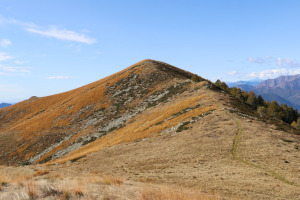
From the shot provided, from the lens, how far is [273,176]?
707 inches

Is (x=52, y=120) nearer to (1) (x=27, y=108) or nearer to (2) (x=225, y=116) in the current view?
(1) (x=27, y=108)

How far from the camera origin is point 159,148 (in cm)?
3189

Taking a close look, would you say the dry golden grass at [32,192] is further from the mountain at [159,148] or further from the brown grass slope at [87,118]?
the brown grass slope at [87,118]

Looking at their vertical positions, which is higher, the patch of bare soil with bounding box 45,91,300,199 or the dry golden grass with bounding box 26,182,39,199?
the dry golden grass with bounding box 26,182,39,199

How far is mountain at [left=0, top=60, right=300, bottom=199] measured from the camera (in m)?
15.0

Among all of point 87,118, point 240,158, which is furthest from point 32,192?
point 87,118

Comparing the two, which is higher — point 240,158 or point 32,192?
point 32,192

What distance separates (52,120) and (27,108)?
2066 inches

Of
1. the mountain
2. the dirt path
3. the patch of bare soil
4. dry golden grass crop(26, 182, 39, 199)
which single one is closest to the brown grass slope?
the mountain

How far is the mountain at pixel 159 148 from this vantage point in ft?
49.4

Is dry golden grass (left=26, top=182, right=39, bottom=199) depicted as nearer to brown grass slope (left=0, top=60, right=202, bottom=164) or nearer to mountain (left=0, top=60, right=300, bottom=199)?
mountain (left=0, top=60, right=300, bottom=199)

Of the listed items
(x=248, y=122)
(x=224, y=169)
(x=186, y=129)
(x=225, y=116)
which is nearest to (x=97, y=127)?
(x=186, y=129)

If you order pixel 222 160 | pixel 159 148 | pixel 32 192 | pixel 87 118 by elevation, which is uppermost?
pixel 87 118

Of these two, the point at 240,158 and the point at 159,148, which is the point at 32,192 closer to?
the point at 240,158
